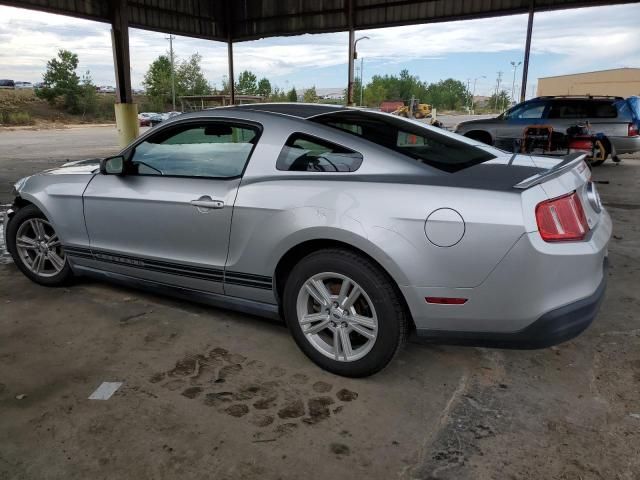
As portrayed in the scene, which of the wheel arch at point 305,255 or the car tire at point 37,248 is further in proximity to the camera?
the car tire at point 37,248

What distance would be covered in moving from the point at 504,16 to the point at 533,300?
Result: 554 inches

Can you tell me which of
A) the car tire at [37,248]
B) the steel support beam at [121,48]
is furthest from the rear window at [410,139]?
the steel support beam at [121,48]

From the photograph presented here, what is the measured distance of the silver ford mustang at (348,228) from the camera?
232 cm

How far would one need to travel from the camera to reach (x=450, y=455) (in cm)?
218

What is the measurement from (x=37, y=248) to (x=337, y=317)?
2.85 meters

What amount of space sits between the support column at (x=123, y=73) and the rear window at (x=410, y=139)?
1230 centimetres

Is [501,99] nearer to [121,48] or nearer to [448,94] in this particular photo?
[448,94]

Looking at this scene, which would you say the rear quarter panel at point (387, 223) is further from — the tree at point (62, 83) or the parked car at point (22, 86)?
the parked car at point (22, 86)

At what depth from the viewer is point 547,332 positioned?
2.34m

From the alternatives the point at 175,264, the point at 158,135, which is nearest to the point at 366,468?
the point at 175,264

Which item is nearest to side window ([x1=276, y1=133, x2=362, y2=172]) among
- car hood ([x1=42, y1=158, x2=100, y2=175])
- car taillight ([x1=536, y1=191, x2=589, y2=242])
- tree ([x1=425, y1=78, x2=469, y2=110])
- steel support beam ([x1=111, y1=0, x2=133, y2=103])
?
car taillight ([x1=536, y1=191, x2=589, y2=242])

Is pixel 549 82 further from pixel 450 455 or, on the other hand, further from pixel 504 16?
pixel 450 455

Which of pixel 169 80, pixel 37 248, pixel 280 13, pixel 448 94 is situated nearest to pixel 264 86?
pixel 169 80

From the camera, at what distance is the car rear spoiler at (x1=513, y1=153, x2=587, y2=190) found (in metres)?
2.34
